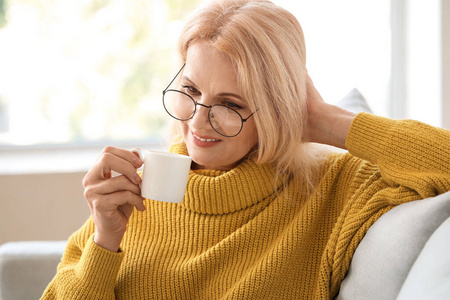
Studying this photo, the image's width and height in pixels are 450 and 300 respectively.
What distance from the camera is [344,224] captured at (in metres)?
1.26

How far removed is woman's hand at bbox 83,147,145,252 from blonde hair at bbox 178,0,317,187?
34 cm

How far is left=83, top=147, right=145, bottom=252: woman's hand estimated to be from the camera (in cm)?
125

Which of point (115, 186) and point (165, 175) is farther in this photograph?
point (115, 186)

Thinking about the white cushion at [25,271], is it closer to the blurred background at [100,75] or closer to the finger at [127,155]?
the finger at [127,155]

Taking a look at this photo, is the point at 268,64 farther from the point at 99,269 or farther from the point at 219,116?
the point at 99,269

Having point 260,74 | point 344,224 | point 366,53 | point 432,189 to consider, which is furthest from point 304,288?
point 366,53

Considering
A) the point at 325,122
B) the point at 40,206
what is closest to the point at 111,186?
the point at 325,122

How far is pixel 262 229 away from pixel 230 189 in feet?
0.44

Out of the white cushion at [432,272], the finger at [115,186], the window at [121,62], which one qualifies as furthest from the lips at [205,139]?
the window at [121,62]

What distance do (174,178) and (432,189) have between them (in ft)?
1.85

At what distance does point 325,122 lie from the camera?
141cm

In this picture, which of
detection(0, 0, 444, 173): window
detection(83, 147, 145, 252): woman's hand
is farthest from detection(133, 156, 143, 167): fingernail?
detection(0, 0, 444, 173): window

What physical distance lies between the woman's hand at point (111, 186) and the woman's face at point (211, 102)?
0.18 metres

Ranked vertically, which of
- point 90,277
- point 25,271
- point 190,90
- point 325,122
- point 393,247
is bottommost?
point 25,271
